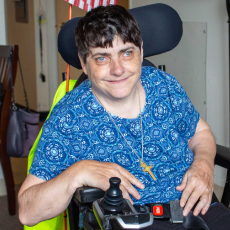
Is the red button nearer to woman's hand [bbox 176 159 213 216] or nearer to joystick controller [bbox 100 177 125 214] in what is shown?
woman's hand [bbox 176 159 213 216]

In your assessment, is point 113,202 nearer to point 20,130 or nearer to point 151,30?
point 151,30

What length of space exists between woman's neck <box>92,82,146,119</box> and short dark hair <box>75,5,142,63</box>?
0.19m

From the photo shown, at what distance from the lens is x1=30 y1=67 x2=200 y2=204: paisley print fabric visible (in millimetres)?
1062

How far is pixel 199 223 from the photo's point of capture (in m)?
0.95

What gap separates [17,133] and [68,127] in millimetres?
1083

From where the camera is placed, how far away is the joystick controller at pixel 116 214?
67 cm

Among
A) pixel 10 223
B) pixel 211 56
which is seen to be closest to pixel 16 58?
pixel 10 223

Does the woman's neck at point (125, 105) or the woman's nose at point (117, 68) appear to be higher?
the woman's nose at point (117, 68)

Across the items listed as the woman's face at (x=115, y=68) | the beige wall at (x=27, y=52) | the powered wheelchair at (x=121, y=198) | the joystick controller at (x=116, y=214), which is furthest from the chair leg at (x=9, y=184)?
the beige wall at (x=27, y=52)

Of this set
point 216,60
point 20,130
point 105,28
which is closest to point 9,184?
point 20,130

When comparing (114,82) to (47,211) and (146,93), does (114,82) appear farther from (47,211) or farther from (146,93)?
(47,211)

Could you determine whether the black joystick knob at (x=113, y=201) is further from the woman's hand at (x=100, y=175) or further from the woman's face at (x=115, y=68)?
the woman's face at (x=115, y=68)

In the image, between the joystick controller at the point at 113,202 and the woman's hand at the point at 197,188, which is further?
the woman's hand at the point at 197,188

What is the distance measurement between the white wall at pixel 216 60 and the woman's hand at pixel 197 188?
1.30 m
